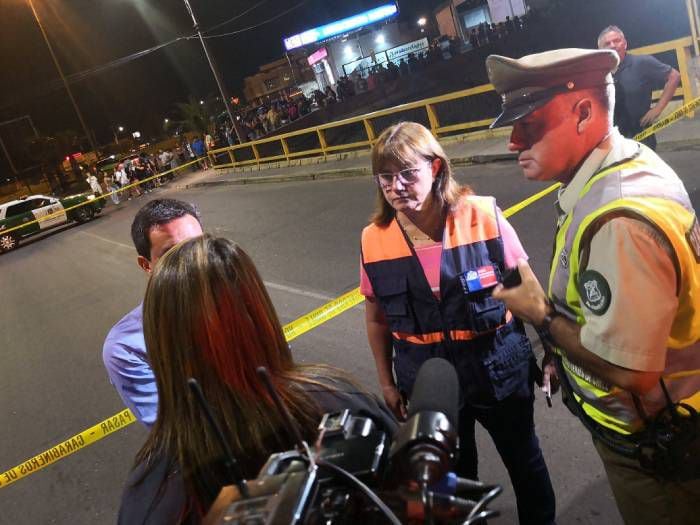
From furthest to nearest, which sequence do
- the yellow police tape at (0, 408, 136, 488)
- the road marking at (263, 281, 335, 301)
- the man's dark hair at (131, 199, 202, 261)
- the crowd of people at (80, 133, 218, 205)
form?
the crowd of people at (80, 133, 218, 205)
the road marking at (263, 281, 335, 301)
the yellow police tape at (0, 408, 136, 488)
the man's dark hair at (131, 199, 202, 261)

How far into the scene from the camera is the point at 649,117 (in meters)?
5.34

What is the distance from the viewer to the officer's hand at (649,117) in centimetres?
532

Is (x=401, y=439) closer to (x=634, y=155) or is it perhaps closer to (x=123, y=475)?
(x=634, y=155)

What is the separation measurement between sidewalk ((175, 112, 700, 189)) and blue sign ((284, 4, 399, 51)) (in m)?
23.7

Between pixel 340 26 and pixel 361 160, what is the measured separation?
3494cm

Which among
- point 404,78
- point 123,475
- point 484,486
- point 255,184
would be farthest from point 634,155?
point 404,78

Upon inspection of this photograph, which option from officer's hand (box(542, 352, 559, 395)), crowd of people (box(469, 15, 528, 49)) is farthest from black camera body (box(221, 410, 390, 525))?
crowd of people (box(469, 15, 528, 49))

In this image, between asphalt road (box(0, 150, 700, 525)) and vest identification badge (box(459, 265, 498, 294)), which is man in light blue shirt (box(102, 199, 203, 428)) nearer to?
vest identification badge (box(459, 265, 498, 294))

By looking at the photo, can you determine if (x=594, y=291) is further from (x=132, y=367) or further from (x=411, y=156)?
(x=132, y=367)

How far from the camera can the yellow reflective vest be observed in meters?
1.38

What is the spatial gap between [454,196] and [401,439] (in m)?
1.79

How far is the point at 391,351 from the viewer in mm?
2713

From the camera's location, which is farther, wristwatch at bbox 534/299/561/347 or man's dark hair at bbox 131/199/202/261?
man's dark hair at bbox 131/199/202/261

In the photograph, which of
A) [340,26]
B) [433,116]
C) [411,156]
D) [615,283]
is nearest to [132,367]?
[411,156]
